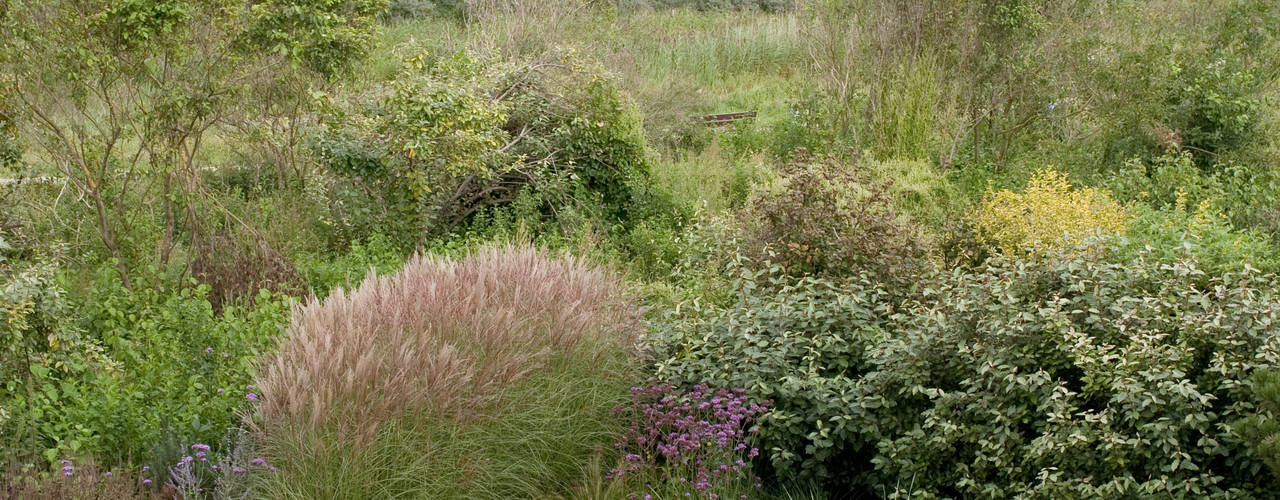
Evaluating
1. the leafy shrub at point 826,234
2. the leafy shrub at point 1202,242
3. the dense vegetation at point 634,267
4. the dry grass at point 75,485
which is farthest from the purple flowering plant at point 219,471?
the leafy shrub at point 1202,242

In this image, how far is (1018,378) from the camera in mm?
4520

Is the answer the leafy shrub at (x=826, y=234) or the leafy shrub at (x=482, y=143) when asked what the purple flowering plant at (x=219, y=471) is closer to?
the leafy shrub at (x=826, y=234)

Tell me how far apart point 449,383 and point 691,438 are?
1.26m

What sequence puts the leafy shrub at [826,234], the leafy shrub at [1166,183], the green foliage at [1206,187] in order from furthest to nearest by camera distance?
1. the leafy shrub at [1166,183]
2. the green foliage at [1206,187]
3. the leafy shrub at [826,234]

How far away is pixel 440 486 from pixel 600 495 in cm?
82

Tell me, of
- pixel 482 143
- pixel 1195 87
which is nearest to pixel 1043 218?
pixel 1195 87

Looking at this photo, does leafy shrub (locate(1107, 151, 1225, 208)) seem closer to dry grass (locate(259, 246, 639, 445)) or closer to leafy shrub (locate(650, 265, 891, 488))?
leafy shrub (locate(650, 265, 891, 488))

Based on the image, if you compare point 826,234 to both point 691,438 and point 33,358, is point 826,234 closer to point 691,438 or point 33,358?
point 691,438

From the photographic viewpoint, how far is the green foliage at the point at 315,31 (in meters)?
8.12

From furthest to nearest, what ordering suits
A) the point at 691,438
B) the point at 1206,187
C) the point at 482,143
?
1. the point at 1206,187
2. the point at 482,143
3. the point at 691,438

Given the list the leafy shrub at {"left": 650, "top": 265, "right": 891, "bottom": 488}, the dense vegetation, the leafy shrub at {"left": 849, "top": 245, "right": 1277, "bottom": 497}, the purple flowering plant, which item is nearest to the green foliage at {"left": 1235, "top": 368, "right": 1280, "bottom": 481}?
the dense vegetation

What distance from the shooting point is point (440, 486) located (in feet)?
14.4

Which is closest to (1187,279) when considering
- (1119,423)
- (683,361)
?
(1119,423)

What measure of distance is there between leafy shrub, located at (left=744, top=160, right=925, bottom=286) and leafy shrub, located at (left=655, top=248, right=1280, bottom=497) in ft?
2.87
